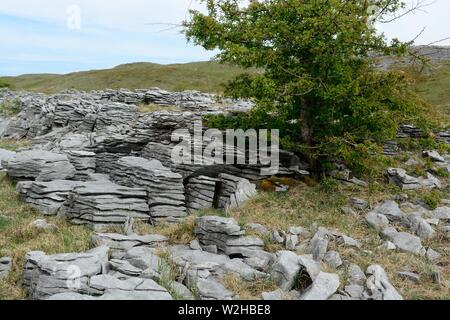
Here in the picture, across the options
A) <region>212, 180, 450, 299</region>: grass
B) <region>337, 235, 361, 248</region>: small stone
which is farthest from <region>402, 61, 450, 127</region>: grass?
<region>337, 235, 361, 248</region>: small stone

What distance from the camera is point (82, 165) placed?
65.0 ft

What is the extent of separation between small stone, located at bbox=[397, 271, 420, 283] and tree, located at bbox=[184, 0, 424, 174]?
5.71 meters

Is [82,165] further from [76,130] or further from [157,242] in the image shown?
[76,130]

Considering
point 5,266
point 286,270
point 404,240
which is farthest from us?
point 404,240

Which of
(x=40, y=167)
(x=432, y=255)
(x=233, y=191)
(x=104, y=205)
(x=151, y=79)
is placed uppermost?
(x=151, y=79)

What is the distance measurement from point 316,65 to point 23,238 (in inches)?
450

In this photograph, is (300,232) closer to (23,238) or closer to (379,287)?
(379,287)

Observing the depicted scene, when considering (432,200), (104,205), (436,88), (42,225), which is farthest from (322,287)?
(436,88)

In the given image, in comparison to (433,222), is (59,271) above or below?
above

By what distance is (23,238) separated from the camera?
42.1 ft
